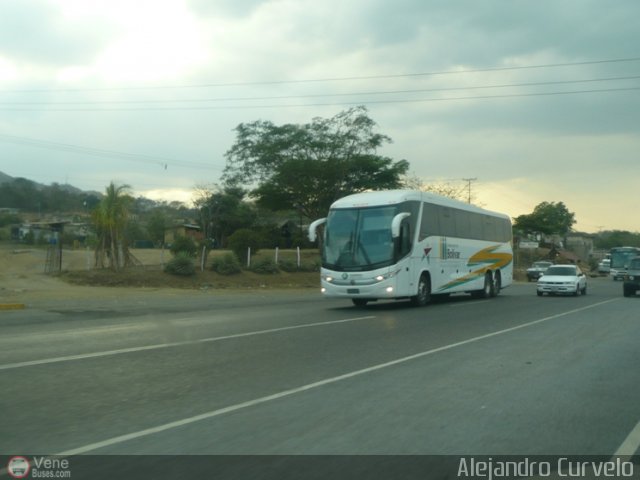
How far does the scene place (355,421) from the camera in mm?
6723

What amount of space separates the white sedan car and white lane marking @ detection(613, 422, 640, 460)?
2449 cm

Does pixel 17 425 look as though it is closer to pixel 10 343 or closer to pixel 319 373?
pixel 319 373

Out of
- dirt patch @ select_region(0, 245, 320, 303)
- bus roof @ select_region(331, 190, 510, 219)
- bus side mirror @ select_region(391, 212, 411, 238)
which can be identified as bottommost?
dirt patch @ select_region(0, 245, 320, 303)

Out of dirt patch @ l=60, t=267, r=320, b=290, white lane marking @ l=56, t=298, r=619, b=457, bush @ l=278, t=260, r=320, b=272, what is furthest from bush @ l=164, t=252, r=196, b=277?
white lane marking @ l=56, t=298, r=619, b=457

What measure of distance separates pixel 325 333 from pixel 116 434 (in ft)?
26.8

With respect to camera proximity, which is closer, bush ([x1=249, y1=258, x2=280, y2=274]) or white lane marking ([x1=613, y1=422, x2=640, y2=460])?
white lane marking ([x1=613, y1=422, x2=640, y2=460])

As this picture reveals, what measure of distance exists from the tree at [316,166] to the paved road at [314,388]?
3496cm

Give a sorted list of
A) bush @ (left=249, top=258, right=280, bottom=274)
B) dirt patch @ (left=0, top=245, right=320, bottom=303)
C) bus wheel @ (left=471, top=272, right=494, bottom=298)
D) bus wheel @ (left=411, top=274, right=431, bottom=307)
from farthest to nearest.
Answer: bush @ (left=249, top=258, right=280, bottom=274)
bus wheel @ (left=471, top=272, right=494, bottom=298)
dirt patch @ (left=0, top=245, right=320, bottom=303)
bus wheel @ (left=411, top=274, right=431, bottom=307)

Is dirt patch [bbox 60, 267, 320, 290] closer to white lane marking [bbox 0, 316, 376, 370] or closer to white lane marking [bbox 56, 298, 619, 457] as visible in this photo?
white lane marking [bbox 0, 316, 376, 370]

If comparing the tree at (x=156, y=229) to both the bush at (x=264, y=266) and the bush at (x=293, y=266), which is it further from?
the bush at (x=264, y=266)

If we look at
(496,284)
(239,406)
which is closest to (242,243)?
(496,284)

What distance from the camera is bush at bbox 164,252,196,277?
32.1 metres

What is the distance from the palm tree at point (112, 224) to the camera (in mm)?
30500

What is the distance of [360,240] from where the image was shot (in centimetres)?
2022
